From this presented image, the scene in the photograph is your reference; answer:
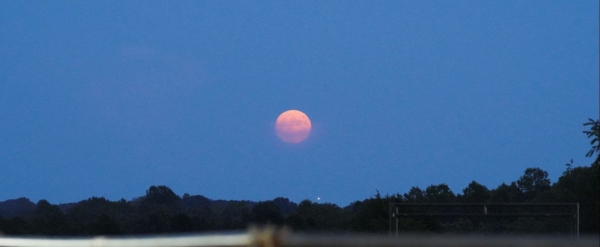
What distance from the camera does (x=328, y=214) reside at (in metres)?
68.2

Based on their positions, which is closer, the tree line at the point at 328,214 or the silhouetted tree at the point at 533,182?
the tree line at the point at 328,214

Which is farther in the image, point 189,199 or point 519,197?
point 189,199

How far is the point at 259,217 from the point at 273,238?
65943 mm

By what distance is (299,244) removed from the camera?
295 centimetres

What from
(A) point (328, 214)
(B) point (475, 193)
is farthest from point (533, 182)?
(A) point (328, 214)

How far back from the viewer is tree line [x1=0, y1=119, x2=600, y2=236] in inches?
1328

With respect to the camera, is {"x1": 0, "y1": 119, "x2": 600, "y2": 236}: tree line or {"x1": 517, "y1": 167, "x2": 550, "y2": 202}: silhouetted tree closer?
{"x1": 0, "y1": 119, "x2": 600, "y2": 236}: tree line

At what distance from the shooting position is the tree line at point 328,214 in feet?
111

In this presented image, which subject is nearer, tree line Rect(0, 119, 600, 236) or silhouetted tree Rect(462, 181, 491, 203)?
tree line Rect(0, 119, 600, 236)

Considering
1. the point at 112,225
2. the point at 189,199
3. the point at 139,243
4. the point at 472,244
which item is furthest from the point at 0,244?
the point at 189,199

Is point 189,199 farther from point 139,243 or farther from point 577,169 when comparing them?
point 139,243

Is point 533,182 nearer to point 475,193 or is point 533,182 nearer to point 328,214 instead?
point 475,193

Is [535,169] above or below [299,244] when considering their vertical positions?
above

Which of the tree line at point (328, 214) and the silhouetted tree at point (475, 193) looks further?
the silhouetted tree at point (475, 193)
